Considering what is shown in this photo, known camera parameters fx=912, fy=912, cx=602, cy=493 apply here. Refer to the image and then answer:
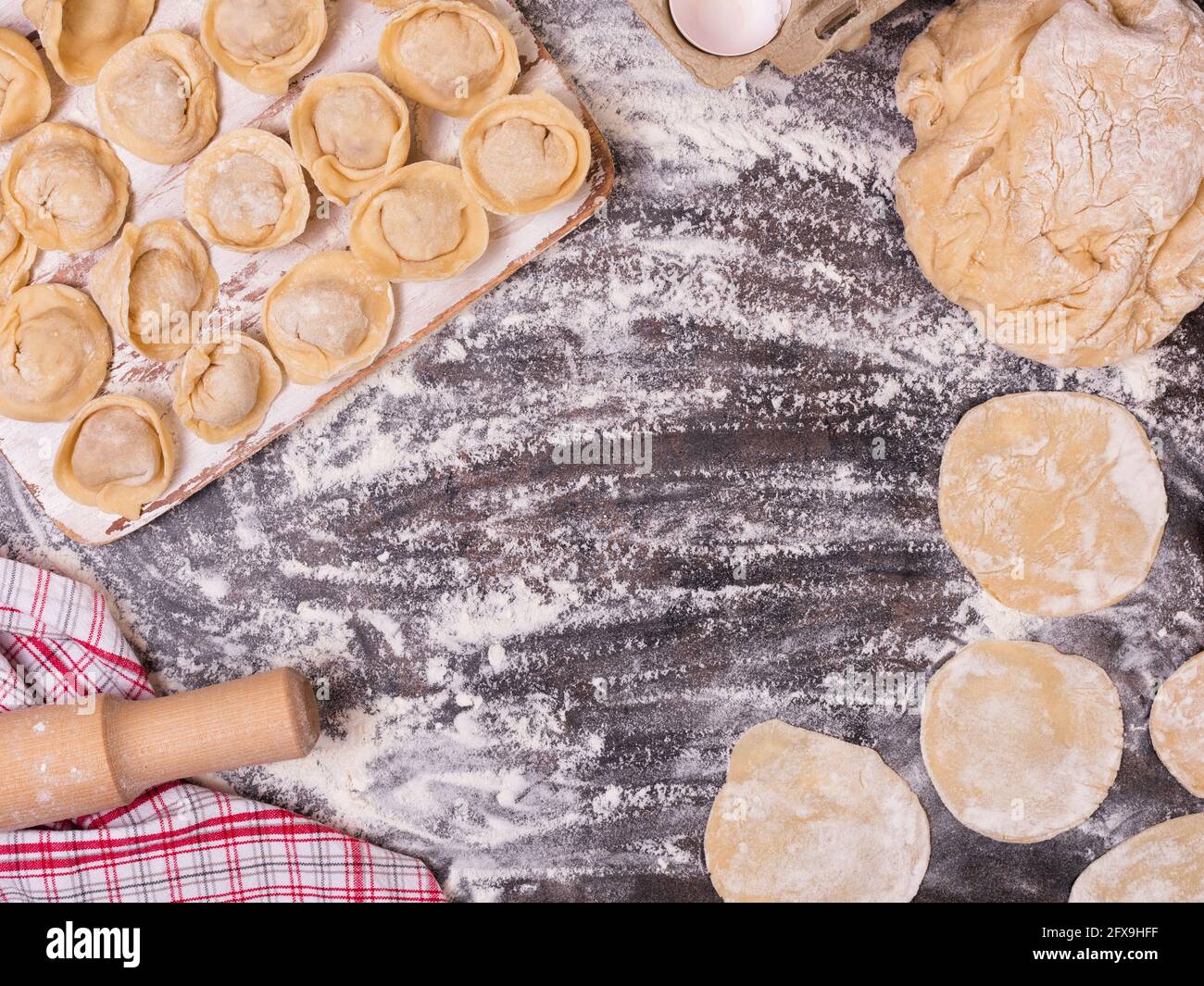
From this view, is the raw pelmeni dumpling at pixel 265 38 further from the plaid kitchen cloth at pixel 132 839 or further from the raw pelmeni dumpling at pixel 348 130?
the plaid kitchen cloth at pixel 132 839

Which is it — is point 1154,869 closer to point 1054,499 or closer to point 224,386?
point 1054,499

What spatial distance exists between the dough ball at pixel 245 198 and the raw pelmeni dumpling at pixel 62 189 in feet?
0.73

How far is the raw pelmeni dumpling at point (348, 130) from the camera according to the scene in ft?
6.05

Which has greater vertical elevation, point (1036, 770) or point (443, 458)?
point (443, 458)

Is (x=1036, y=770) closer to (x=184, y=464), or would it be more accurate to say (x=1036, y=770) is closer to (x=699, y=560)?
(x=699, y=560)

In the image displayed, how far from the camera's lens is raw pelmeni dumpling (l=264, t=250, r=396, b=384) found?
6.13ft

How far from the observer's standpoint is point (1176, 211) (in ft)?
5.82

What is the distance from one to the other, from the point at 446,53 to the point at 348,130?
250 mm

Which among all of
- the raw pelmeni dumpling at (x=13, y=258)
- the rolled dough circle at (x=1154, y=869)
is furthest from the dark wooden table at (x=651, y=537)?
the raw pelmeni dumpling at (x=13, y=258)

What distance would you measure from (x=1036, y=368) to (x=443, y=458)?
4.44 feet

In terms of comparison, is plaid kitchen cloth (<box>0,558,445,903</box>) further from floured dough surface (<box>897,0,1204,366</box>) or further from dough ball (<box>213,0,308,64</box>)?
floured dough surface (<box>897,0,1204,366</box>)

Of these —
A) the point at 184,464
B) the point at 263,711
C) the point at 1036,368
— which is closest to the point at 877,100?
the point at 1036,368

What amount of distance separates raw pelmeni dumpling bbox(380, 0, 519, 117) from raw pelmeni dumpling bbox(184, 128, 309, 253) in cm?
30

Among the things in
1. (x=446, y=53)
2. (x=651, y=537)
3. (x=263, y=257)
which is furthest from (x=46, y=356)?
(x=651, y=537)
